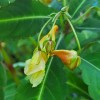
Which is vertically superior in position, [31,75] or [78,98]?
[31,75]

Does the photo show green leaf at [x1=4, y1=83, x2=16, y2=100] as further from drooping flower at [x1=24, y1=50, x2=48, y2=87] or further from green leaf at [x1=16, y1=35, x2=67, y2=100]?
drooping flower at [x1=24, y1=50, x2=48, y2=87]

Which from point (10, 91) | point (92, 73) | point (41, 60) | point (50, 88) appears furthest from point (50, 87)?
point (10, 91)

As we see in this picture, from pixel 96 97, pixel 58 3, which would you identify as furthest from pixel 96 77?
pixel 58 3

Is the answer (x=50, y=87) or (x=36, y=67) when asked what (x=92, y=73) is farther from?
(x=36, y=67)

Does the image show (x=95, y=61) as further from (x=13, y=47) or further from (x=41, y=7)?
(x=13, y=47)

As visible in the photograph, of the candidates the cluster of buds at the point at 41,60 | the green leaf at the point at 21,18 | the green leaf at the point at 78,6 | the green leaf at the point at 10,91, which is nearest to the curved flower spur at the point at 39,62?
the cluster of buds at the point at 41,60

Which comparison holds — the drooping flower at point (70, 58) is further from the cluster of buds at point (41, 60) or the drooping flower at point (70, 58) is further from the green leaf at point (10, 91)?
the green leaf at point (10, 91)
